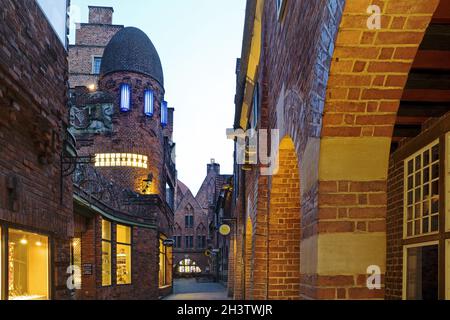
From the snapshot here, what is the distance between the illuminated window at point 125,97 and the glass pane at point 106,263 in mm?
9384

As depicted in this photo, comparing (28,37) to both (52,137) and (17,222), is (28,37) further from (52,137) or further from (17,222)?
(17,222)

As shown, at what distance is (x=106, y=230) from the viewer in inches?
611

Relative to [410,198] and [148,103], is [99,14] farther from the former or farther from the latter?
[410,198]


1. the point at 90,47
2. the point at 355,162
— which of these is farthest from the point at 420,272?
the point at 90,47

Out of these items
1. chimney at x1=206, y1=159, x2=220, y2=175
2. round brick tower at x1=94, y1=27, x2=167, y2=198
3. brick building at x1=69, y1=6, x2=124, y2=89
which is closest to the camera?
round brick tower at x1=94, y1=27, x2=167, y2=198

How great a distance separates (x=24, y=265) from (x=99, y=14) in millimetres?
32448

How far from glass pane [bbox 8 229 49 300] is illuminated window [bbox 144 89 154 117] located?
1708 centimetres

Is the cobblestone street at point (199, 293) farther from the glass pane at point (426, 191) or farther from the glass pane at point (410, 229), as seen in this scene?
the glass pane at point (426, 191)

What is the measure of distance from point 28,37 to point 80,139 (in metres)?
17.9

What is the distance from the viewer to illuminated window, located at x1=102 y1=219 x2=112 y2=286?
1497 centimetres

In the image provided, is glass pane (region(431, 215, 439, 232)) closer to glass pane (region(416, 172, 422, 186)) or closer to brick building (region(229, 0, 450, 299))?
brick building (region(229, 0, 450, 299))

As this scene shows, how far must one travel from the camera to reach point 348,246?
277 cm

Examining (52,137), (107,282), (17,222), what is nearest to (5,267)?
(17,222)

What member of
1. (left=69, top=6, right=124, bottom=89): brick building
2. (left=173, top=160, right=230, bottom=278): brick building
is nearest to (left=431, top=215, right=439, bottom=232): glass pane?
(left=69, top=6, right=124, bottom=89): brick building
